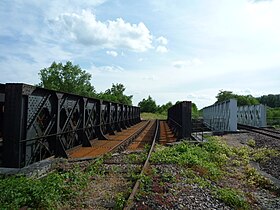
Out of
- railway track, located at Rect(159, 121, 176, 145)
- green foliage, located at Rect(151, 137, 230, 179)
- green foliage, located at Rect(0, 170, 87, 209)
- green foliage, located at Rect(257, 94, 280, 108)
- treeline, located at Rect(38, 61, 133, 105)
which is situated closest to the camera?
green foliage, located at Rect(0, 170, 87, 209)

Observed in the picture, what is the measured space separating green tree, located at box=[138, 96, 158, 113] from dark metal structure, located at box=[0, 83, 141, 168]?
91.6 meters

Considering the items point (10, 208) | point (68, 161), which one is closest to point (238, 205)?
point (10, 208)

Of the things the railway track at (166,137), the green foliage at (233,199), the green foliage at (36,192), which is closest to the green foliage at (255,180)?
the green foliage at (233,199)

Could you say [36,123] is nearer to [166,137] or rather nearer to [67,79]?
[166,137]

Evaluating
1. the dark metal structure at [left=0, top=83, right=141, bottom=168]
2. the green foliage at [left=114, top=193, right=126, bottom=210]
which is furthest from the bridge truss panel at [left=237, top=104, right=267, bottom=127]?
the green foliage at [left=114, top=193, right=126, bottom=210]

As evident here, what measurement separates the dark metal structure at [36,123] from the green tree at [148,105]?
91566mm

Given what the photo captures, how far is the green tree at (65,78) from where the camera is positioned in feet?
310

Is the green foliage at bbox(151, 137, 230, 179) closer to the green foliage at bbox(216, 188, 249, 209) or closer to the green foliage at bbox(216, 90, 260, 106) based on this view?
the green foliage at bbox(216, 188, 249, 209)

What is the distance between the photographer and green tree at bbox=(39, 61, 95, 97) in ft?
310

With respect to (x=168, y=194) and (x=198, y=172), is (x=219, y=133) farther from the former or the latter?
(x=168, y=194)

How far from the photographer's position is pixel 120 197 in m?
5.43

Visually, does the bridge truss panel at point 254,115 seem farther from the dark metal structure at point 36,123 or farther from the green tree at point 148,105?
the green tree at point 148,105

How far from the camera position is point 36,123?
8805mm

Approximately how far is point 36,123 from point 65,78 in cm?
9015
